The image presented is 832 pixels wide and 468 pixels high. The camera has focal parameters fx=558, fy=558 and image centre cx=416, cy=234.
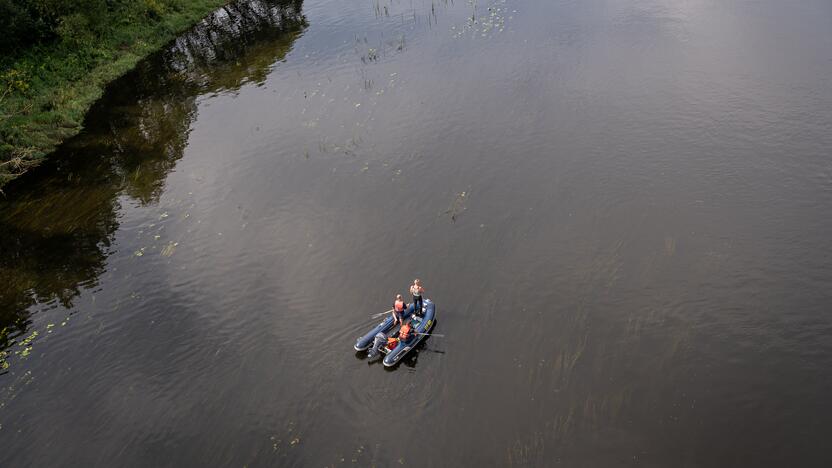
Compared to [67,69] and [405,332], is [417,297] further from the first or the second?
[67,69]

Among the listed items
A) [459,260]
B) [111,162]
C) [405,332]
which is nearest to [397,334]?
[405,332]

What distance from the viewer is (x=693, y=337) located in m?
23.0

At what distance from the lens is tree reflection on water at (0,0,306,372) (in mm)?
30375

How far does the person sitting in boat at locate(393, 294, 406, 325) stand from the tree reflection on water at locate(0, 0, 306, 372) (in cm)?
1693

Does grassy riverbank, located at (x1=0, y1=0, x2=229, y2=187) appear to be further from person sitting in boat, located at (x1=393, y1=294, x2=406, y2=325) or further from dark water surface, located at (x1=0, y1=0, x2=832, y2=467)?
person sitting in boat, located at (x1=393, y1=294, x2=406, y2=325)

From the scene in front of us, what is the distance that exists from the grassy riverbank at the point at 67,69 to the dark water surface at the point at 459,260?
2219 mm

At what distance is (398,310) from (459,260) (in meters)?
5.24

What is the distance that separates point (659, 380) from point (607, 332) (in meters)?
2.84

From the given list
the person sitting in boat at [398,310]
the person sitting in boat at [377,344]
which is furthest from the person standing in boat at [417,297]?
the person sitting in boat at [377,344]

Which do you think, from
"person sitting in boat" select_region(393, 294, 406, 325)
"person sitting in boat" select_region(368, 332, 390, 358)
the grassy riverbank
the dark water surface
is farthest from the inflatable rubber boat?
the grassy riverbank

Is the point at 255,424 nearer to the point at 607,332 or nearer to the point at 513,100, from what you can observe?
the point at 607,332

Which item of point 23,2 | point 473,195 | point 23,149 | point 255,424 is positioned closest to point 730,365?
point 473,195

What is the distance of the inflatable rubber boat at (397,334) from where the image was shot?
922 inches

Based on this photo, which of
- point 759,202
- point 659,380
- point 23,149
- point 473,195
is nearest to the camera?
point 659,380
